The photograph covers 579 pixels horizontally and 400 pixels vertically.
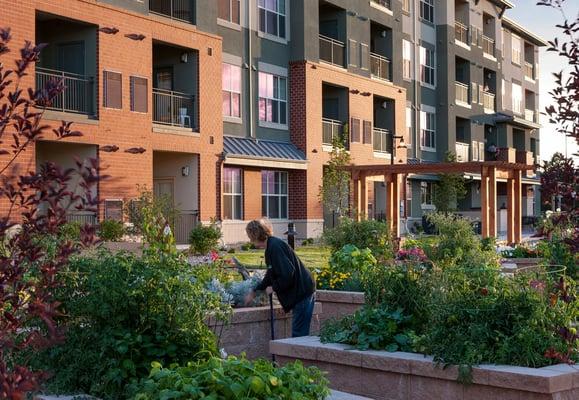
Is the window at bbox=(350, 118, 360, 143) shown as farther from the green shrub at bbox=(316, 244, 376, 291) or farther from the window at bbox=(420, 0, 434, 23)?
the green shrub at bbox=(316, 244, 376, 291)

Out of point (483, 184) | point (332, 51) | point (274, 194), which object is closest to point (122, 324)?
point (483, 184)

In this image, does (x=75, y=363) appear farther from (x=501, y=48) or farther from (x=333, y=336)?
(x=501, y=48)

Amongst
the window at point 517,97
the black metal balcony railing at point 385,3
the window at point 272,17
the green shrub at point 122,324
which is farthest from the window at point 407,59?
the green shrub at point 122,324

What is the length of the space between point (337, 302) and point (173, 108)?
1926 centimetres

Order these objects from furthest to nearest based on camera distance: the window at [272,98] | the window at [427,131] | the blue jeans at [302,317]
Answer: the window at [427,131] → the window at [272,98] → the blue jeans at [302,317]

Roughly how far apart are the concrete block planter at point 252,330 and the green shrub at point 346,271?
73.8 inches

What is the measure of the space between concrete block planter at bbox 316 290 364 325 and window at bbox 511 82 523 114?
55.1 m

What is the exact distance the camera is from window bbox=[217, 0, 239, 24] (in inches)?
1276

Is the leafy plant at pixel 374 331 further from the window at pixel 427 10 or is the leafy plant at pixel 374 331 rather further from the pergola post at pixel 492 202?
the window at pixel 427 10

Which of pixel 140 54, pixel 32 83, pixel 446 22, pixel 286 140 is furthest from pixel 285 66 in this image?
pixel 446 22

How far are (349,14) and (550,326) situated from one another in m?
33.5

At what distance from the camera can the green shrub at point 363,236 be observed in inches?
603

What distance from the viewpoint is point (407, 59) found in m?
46.9

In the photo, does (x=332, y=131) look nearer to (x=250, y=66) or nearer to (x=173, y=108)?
(x=250, y=66)
